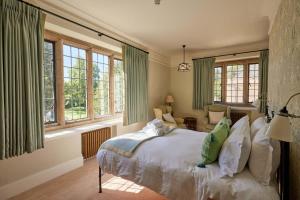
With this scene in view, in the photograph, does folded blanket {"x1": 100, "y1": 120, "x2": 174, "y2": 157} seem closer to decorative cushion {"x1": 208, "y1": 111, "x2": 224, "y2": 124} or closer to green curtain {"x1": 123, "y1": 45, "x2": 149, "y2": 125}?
green curtain {"x1": 123, "y1": 45, "x2": 149, "y2": 125}

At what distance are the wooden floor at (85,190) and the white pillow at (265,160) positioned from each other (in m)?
1.25

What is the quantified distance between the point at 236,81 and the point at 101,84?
12.4 feet

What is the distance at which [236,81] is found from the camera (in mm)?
5254

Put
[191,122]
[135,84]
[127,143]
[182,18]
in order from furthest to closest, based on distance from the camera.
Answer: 1. [191,122]
2. [135,84]
3. [182,18]
4. [127,143]

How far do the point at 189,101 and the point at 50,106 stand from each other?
4161 millimetres

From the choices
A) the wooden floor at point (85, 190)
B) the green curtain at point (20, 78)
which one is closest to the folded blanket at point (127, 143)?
the wooden floor at point (85, 190)

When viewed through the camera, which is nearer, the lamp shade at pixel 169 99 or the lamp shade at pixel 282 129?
the lamp shade at pixel 282 129

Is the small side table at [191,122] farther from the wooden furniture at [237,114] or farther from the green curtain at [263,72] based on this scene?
the green curtain at [263,72]

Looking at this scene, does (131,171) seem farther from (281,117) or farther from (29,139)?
(281,117)

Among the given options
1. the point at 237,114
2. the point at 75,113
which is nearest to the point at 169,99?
the point at 237,114

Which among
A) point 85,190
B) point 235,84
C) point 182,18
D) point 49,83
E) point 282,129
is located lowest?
point 85,190

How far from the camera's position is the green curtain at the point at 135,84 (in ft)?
13.7

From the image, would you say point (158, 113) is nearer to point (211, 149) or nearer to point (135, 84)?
point (135, 84)

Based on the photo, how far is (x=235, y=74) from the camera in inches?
208
